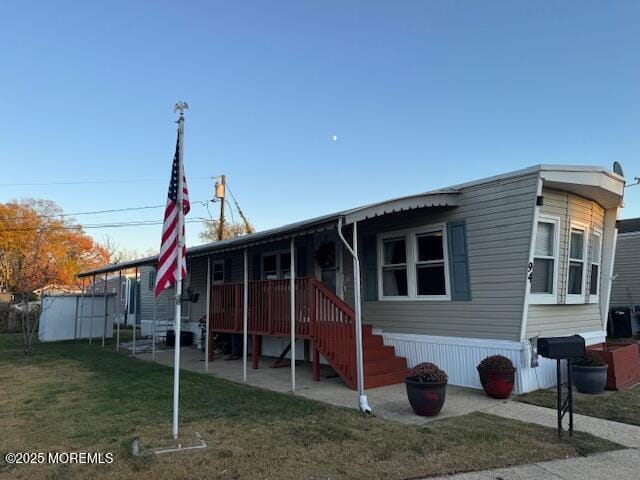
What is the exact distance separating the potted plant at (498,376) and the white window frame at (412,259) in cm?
150

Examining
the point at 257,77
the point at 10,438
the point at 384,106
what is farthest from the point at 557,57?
the point at 10,438

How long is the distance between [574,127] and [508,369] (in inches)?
315

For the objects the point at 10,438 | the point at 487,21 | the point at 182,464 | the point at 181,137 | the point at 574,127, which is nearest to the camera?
the point at 182,464

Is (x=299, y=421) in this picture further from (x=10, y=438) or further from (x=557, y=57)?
(x=557, y=57)

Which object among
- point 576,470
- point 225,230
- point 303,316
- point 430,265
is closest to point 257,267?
point 303,316

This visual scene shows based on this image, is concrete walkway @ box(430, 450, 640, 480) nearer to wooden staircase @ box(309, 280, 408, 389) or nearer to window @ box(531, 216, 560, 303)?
window @ box(531, 216, 560, 303)

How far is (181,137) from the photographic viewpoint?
5297mm

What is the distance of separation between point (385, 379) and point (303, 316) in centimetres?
201

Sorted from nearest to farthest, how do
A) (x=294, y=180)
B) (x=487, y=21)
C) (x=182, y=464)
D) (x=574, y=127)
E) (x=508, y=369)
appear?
(x=182, y=464) < (x=508, y=369) < (x=487, y=21) < (x=574, y=127) < (x=294, y=180)

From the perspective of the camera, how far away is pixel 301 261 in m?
10.9

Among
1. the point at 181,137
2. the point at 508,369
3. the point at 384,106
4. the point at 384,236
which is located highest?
the point at 384,106

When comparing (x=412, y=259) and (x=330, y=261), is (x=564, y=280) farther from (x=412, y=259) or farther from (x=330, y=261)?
(x=330, y=261)

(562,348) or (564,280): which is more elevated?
(564,280)

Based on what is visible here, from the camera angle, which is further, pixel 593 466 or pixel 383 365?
pixel 383 365
